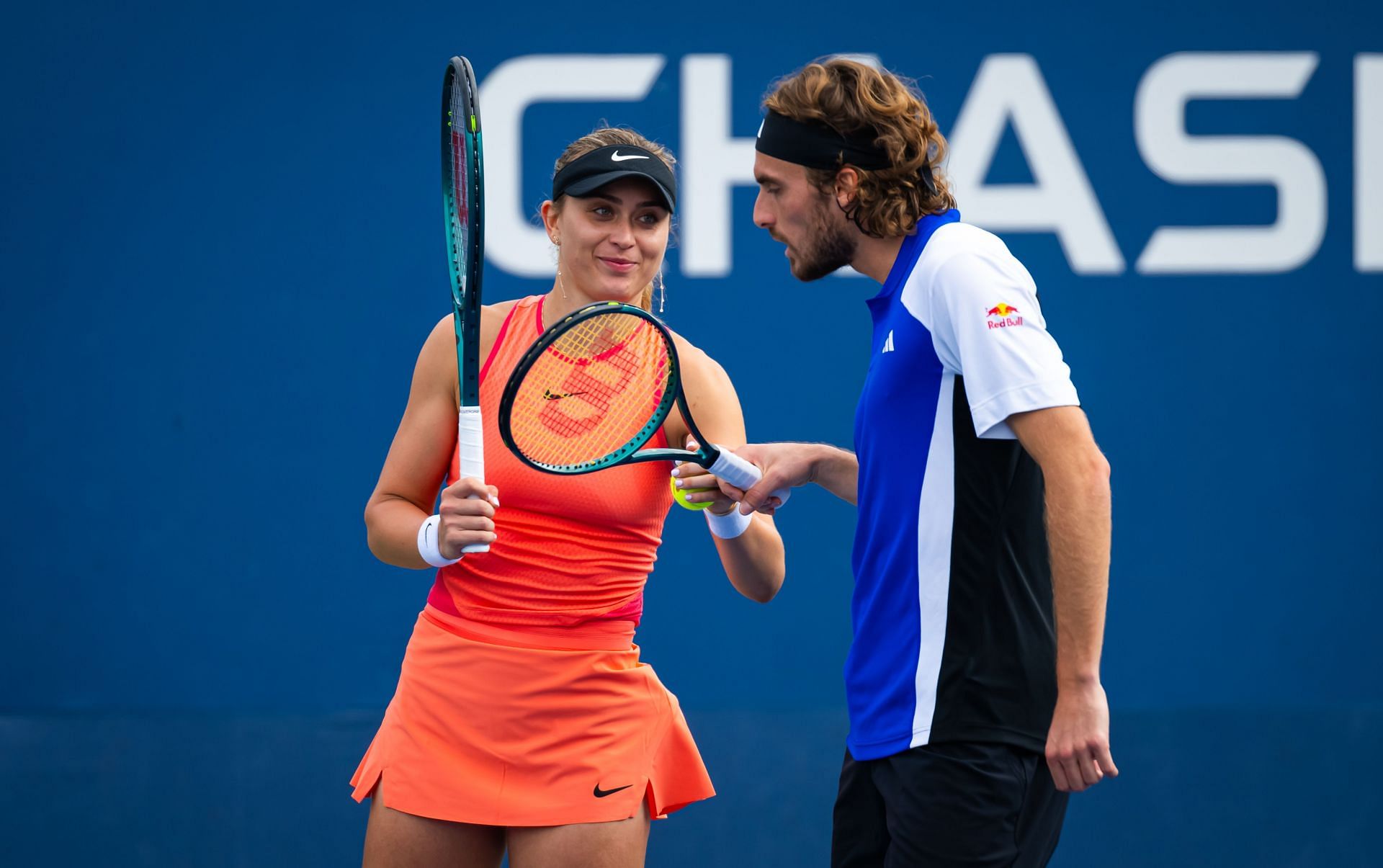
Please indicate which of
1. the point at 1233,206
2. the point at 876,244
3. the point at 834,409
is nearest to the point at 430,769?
the point at 876,244

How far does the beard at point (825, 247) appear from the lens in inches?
83.0

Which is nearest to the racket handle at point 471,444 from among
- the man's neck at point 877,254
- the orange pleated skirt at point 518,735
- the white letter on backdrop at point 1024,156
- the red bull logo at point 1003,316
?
the orange pleated skirt at point 518,735

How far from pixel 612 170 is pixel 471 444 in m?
0.55

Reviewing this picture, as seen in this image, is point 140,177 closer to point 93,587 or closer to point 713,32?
point 93,587

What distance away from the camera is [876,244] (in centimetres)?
208

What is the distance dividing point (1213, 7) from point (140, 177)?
306 cm

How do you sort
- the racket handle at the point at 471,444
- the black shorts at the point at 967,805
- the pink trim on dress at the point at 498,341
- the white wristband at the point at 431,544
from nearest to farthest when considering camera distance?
the black shorts at the point at 967,805 → the racket handle at the point at 471,444 → the white wristband at the point at 431,544 → the pink trim on dress at the point at 498,341

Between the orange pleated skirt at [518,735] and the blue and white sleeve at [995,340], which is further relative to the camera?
the orange pleated skirt at [518,735]

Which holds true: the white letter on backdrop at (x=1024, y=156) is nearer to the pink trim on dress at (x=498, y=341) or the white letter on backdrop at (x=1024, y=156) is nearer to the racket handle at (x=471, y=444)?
the pink trim on dress at (x=498, y=341)

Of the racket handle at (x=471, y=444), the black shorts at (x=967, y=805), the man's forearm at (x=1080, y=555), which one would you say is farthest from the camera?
the racket handle at (x=471, y=444)

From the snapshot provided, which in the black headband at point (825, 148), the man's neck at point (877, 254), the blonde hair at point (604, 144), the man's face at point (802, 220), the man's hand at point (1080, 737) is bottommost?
the man's hand at point (1080, 737)

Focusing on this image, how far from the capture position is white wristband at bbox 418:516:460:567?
2123 mm

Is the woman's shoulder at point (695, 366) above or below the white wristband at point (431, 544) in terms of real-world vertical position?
above

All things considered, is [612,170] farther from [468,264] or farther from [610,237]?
[468,264]
